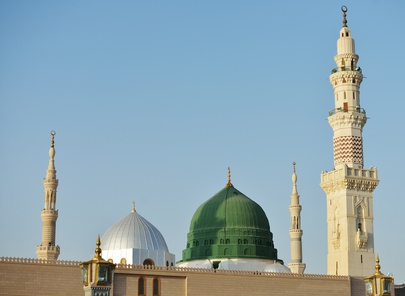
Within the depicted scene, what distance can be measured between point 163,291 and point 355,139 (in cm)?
1541

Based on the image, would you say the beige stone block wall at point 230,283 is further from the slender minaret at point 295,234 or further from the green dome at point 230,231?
the green dome at point 230,231

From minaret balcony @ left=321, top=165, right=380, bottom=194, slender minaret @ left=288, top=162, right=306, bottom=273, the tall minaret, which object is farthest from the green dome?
minaret balcony @ left=321, top=165, right=380, bottom=194

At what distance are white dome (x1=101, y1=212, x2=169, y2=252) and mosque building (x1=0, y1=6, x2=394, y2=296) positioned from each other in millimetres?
49

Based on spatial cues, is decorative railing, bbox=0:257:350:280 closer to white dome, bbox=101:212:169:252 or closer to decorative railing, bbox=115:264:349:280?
decorative railing, bbox=115:264:349:280

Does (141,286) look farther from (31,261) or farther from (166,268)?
(31,261)

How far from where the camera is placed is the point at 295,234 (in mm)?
45844

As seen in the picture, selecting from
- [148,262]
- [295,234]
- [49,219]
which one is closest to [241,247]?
[295,234]

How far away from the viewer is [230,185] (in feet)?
159

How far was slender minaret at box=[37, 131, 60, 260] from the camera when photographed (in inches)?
1533

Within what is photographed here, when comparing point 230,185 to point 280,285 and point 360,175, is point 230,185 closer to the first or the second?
point 360,175

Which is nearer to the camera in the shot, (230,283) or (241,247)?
(230,283)

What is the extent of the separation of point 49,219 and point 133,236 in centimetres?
456

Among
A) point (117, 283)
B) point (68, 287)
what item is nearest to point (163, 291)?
point (117, 283)

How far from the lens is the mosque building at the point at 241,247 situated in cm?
3259
